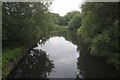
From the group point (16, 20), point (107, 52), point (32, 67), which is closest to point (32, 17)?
point (16, 20)

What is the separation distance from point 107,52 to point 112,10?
14.4 feet

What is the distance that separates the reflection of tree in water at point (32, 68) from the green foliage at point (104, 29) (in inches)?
197

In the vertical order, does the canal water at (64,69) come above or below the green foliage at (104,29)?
below

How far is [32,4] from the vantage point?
3020 cm

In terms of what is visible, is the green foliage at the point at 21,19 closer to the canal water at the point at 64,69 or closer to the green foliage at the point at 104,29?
the canal water at the point at 64,69

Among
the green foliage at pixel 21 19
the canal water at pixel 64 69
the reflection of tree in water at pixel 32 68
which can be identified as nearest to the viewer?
the canal water at pixel 64 69

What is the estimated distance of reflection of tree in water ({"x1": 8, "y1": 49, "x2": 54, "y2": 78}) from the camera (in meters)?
19.3

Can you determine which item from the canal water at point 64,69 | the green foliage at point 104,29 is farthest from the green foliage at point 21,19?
the green foliage at point 104,29

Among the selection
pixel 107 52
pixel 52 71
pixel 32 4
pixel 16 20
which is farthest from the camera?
pixel 32 4

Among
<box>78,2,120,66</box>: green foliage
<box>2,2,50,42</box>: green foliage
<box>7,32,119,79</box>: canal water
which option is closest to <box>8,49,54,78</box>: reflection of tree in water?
<box>7,32,119,79</box>: canal water

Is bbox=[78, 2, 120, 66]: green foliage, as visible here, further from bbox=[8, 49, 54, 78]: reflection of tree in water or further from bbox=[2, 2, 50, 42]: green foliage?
bbox=[2, 2, 50, 42]: green foliage

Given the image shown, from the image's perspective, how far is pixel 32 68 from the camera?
2192cm

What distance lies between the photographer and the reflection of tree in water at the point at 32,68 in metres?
19.3

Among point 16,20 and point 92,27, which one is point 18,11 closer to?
point 16,20
